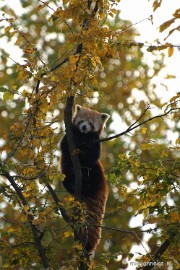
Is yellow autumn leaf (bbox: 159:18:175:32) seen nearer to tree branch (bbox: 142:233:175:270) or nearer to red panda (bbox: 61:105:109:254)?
tree branch (bbox: 142:233:175:270)

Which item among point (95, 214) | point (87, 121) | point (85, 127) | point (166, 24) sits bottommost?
point (166, 24)

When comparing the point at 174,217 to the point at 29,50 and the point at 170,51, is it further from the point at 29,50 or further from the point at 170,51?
the point at 29,50

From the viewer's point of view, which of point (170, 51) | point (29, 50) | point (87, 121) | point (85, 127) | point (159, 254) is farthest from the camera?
point (87, 121)

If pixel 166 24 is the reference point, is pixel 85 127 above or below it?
above

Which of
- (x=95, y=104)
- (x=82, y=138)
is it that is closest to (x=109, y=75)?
(x=95, y=104)

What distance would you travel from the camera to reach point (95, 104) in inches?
791

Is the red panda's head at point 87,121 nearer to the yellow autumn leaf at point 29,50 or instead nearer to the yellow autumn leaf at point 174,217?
the yellow autumn leaf at point 29,50

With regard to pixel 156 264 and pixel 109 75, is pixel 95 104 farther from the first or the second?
pixel 156 264

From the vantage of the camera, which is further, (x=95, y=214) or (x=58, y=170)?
(x=95, y=214)

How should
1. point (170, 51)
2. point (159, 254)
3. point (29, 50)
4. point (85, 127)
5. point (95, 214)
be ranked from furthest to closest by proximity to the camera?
point (85, 127)
point (95, 214)
point (29, 50)
point (159, 254)
point (170, 51)

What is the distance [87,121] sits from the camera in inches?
392

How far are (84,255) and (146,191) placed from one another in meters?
1.10

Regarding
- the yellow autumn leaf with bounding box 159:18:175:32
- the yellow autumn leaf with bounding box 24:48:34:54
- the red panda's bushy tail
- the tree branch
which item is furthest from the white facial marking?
the yellow autumn leaf with bounding box 159:18:175:32

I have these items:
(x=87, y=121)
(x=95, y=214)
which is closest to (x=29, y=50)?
(x=95, y=214)
